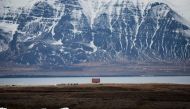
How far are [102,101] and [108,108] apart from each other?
1315cm

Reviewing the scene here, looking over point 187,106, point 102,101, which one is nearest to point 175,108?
point 187,106

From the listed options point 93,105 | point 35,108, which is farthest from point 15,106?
point 93,105

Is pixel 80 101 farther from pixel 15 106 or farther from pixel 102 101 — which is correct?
pixel 15 106

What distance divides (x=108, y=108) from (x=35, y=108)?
12962 millimetres

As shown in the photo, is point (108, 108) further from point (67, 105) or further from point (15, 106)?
point (15, 106)

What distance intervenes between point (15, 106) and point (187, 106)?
3146 cm

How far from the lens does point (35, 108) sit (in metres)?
81.0

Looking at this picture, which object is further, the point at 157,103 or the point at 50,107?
the point at 157,103

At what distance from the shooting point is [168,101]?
3666 inches

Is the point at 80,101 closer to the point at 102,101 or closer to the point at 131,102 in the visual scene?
the point at 102,101

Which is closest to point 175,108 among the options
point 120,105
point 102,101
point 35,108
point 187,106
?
point 187,106

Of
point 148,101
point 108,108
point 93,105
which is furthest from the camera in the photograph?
point 148,101

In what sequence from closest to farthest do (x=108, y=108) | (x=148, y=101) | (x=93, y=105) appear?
(x=108, y=108)
(x=93, y=105)
(x=148, y=101)

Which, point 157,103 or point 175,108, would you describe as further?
point 157,103
